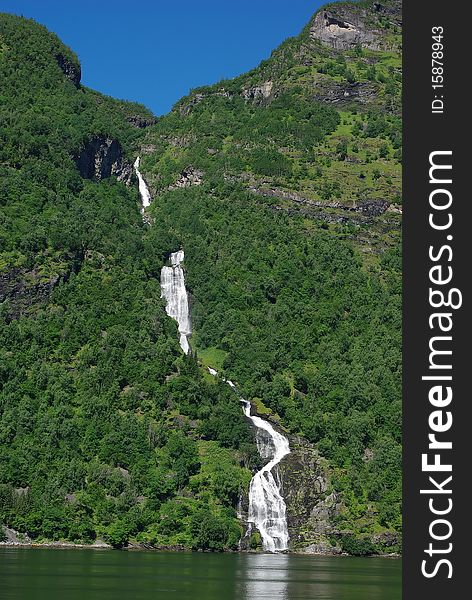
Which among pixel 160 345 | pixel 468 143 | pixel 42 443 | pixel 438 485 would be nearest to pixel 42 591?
pixel 438 485

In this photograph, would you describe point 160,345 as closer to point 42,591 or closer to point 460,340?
point 42,591

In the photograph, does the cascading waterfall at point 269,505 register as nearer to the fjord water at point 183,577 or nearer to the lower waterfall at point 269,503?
the lower waterfall at point 269,503

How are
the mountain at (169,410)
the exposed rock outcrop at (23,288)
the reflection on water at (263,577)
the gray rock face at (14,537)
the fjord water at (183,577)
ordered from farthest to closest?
the exposed rock outcrop at (23,288) < the mountain at (169,410) < the gray rock face at (14,537) < the reflection on water at (263,577) < the fjord water at (183,577)

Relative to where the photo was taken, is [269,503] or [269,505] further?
[269,503]

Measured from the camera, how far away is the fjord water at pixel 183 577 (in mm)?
69938

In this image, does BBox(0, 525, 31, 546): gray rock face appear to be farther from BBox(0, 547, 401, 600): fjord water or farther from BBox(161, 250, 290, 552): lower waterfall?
BBox(161, 250, 290, 552): lower waterfall

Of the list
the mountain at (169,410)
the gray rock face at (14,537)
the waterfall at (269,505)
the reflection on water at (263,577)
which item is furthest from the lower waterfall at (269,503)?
the gray rock face at (14,537)

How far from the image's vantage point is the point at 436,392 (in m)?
44.9

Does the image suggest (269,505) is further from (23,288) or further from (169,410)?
(23,288)

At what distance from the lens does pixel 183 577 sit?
8488 cm

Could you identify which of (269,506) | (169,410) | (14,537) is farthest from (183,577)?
(169,410)

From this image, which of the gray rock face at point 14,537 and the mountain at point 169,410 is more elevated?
the mountain at point 169,410

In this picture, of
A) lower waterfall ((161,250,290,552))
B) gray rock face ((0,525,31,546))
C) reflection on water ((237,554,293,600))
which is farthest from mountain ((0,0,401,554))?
reflection on water ((237,554,293,600))

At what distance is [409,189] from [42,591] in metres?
37.5
